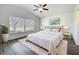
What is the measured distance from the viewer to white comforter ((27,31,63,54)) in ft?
6.06

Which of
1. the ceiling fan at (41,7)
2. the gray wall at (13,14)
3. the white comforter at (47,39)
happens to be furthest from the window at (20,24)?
the ceiling fan at (41,7)

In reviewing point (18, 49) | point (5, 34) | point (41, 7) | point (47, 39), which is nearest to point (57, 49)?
point (47, 39)

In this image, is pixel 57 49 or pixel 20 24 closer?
pixel 57 49

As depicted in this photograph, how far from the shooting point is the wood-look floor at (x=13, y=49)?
1.95 meters

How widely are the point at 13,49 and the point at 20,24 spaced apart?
0.52 m

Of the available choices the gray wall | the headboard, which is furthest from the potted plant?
the headboard

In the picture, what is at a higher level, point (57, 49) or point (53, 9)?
point (53, 9)

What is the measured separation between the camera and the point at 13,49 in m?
1.95

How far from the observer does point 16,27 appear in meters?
2.03

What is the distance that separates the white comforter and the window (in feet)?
0.60

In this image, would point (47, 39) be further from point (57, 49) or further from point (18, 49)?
point (18, 49)

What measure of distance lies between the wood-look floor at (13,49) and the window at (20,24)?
27 cm

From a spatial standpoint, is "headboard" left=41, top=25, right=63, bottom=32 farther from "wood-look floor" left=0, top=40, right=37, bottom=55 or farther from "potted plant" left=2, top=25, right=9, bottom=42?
"potted plant" left=2, top=25, right=9, bottom=42
